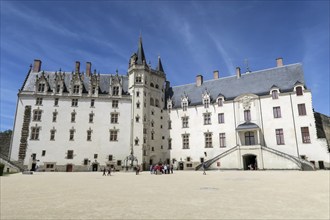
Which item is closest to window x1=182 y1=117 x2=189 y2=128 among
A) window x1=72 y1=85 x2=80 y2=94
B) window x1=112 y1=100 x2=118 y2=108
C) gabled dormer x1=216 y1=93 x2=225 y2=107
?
gabled dormer x1=216 y1=93 x2=225 y2=107

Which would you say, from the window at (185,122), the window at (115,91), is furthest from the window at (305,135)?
the window at (115,91)

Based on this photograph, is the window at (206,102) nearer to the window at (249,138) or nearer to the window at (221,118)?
the window at (221,118)

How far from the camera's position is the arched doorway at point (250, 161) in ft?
116

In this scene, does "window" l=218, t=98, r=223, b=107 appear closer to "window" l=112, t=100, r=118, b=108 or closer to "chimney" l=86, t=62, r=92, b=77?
"window" l=112, t=100, r=118, b=108

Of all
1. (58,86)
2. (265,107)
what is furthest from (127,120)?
(265,107)

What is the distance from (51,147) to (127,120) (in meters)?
13.7

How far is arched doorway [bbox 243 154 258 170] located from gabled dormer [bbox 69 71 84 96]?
102 feet

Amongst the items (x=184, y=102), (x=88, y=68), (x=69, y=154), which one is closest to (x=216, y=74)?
(x=184, y=102)

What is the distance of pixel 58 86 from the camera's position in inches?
1652

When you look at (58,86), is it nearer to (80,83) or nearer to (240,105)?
(80,83)

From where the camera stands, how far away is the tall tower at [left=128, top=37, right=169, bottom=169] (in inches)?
1634

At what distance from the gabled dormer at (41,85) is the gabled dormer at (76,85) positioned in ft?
14.5

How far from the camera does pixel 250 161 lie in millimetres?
37344

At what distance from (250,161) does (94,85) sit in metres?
31.0
